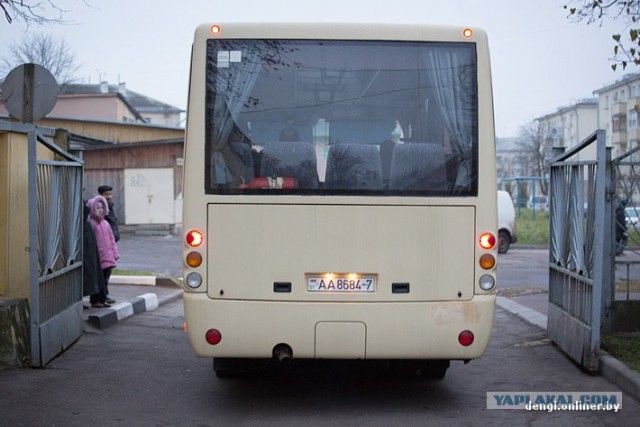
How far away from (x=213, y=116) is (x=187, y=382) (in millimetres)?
2970

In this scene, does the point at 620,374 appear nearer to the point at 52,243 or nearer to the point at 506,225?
the point at 52,243

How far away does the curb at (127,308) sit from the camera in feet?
40.8

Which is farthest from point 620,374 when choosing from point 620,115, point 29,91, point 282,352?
point 620,115

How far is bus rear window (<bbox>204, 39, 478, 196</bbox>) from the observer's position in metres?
7.42

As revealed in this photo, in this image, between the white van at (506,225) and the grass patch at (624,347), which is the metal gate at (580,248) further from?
the white van at (506,225)

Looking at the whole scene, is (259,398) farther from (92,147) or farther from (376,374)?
(92,147)

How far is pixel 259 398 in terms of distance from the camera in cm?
831

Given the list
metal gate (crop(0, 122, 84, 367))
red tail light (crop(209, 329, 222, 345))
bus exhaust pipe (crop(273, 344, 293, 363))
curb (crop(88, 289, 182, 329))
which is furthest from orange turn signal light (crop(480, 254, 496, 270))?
curb (crop(88, 289, 182, 329))

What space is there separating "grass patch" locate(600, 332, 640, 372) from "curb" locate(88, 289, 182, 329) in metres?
6.49

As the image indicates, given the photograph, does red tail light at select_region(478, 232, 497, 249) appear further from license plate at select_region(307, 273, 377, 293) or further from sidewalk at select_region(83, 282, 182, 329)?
sidewalk at select_region(83, 282, 182, 329)

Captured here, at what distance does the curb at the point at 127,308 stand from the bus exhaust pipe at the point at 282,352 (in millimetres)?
5707

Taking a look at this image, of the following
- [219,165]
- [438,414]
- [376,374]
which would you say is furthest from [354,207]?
[376,374]

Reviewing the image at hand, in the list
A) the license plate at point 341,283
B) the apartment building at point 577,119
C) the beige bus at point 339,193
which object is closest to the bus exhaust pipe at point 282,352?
the beige bus at point 339,193

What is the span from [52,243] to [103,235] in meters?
3.37
